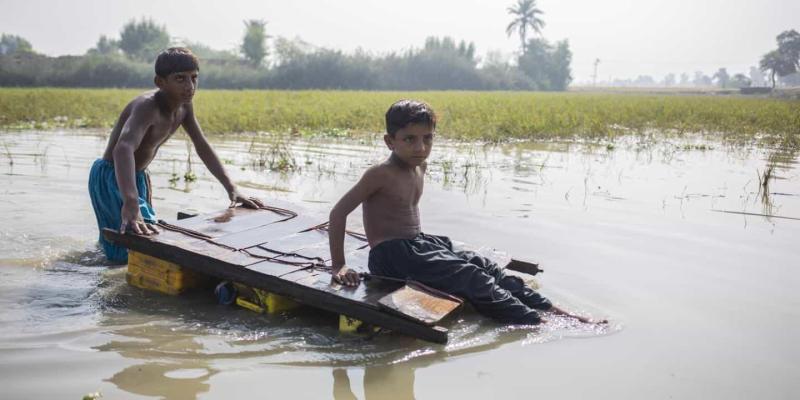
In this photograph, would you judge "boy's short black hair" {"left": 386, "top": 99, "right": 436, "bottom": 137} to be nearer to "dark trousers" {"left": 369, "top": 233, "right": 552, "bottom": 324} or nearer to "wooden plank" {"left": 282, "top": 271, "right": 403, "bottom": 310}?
"dark trousers" {"left": 369, "top": 233, "right": 552, "bottom": 324}

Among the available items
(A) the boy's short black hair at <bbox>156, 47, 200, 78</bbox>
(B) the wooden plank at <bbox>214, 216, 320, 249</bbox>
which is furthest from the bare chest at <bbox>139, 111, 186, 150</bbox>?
(B) the wooden plank at <bbox>214, 216, 320, 249</bbox>

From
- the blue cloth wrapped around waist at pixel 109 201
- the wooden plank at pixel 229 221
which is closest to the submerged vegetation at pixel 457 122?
the wooden plank at pixel 229 221

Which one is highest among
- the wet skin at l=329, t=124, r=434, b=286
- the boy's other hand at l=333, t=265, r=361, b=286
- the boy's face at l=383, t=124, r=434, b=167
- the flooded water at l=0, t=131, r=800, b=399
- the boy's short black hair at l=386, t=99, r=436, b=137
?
the boy's short black hair at l=386, t=99, r=436, b=137

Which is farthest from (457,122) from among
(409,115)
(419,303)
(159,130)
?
(419,303)

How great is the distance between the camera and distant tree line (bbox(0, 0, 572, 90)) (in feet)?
113

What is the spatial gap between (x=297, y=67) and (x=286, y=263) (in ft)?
133

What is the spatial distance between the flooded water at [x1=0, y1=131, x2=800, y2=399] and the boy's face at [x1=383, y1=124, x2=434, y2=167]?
81cm

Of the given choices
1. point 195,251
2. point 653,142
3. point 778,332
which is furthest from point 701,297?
point 653,142

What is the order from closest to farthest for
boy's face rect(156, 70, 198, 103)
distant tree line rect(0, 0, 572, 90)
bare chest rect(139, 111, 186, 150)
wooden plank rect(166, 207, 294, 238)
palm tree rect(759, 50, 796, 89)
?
wooden plank rect(166, 207, 294, 238) → boy's face rect(156, 70, 198, 103) → bare chest rect(139, 111, 186, 150) → distant tree line rect(0, 0, 572, 90) → palm tree rect(759, 50, 796, 89)

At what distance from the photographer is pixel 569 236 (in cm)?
486

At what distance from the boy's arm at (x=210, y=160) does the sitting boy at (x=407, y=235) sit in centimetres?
128

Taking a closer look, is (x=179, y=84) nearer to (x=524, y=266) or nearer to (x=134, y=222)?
(x=134, y=222)

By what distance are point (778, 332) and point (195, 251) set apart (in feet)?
9.12

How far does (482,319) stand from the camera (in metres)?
3.24
